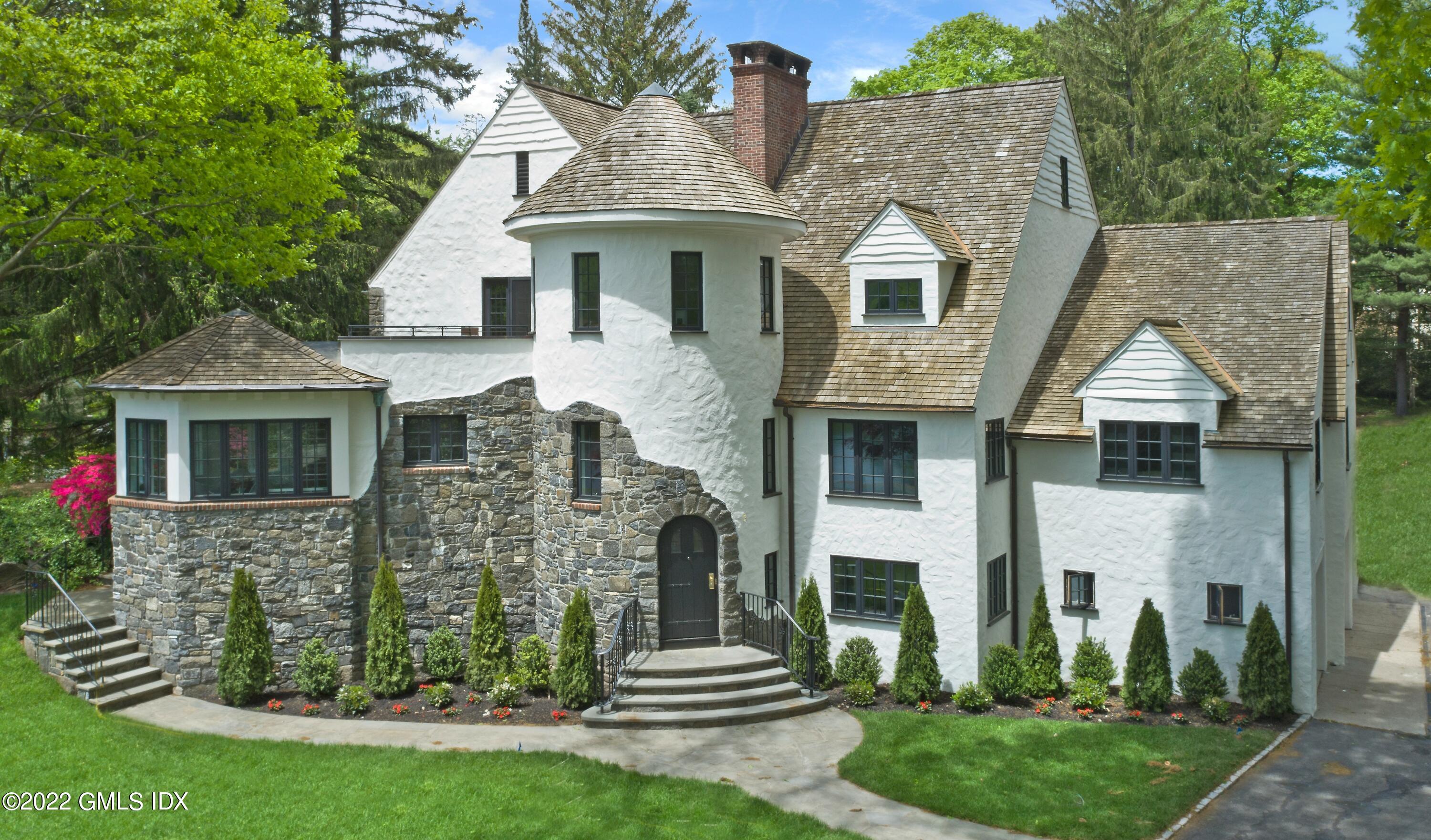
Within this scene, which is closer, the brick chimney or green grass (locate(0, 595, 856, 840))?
green grass (locate(0, 595, 856, 840))

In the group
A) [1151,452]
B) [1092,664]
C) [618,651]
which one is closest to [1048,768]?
[1092,664]

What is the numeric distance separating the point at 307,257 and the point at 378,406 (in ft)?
33.7

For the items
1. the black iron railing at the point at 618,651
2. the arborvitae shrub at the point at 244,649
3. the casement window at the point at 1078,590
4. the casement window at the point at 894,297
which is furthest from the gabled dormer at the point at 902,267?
the arborvitae shrub at the point at 244,649

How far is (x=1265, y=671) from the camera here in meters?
16.9

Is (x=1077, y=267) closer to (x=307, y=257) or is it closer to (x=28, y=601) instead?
(x=307, y=257)

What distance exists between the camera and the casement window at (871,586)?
18.6m

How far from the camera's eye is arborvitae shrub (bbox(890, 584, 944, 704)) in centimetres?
1762

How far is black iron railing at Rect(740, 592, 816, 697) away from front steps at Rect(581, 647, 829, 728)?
17.4 inches

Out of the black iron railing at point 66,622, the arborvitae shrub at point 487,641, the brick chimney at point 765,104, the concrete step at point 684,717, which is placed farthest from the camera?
the brick chimney at point 765,104

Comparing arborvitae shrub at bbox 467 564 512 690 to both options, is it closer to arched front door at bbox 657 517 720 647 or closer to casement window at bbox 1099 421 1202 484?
arched front door at bbox 657 517 720 647

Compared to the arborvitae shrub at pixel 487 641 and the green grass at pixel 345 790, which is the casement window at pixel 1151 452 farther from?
the arborvitae shrub at pixel 487 641

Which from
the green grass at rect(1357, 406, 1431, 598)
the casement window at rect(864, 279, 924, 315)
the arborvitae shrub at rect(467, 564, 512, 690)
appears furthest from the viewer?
the green grass at rect(1357, 406, 1431, 598)

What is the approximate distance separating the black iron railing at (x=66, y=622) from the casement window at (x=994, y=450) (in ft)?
48.4

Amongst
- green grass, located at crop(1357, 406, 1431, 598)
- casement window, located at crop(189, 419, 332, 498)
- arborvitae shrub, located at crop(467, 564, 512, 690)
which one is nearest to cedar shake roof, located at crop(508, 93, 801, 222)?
casement window, located at crop(189, 419, 332, 498)
